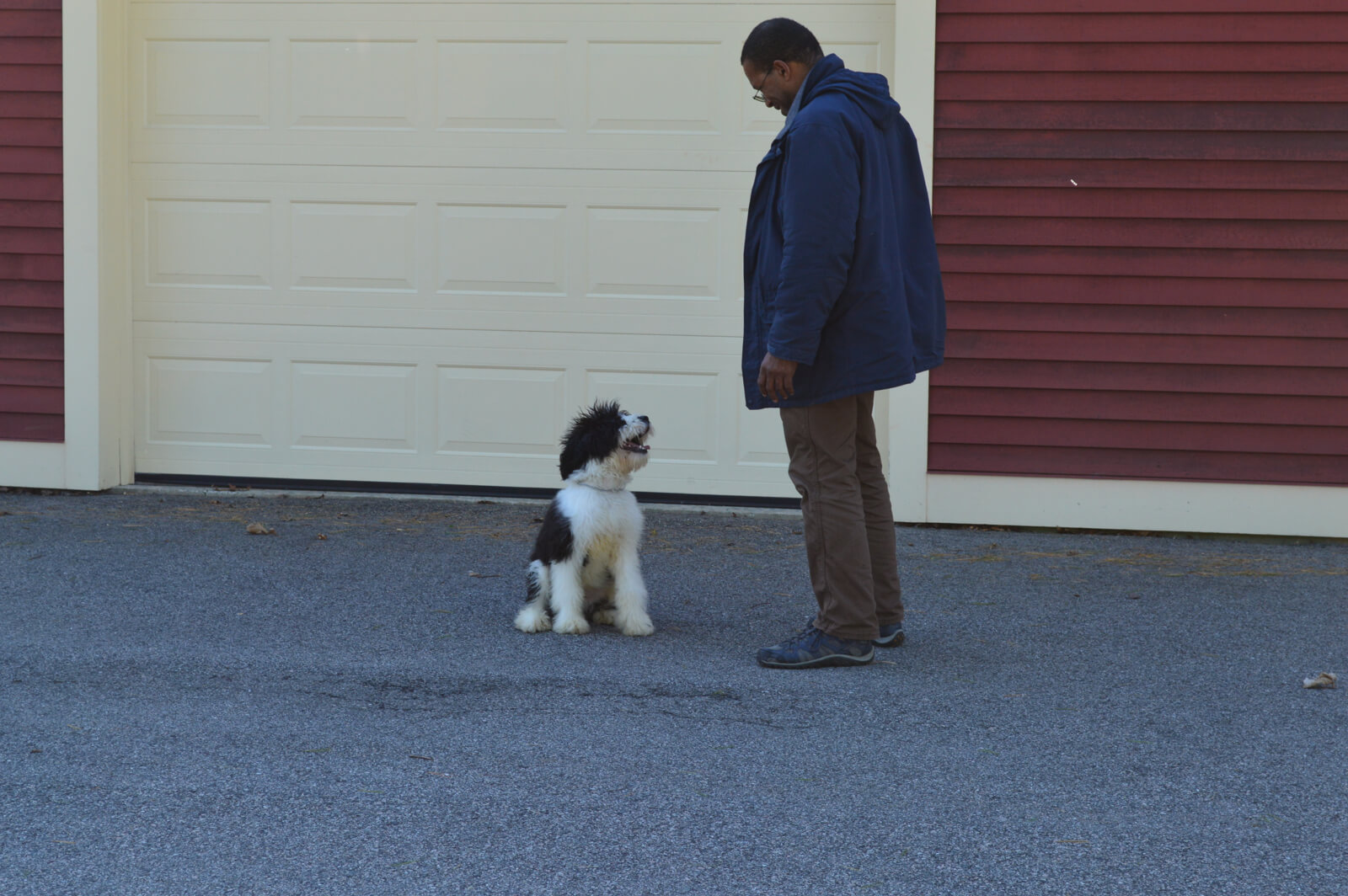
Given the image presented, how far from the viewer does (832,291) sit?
369 centimetres

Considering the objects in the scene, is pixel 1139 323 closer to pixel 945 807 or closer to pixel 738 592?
pixel 738 592

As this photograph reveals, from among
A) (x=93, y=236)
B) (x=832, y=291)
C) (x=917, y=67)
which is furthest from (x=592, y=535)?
(x=93, y=236)

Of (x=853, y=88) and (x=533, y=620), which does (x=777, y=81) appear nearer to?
(x=853, y=88)

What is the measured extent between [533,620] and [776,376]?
1.19m

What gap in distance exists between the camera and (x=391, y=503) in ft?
21.1

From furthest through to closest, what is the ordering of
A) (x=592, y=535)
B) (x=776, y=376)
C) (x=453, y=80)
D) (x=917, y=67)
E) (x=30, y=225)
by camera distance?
(x=30, y=225)
(x=453, y=80)
(x=917, y=67)
(x=592, y=535)
(x=776, y=376)

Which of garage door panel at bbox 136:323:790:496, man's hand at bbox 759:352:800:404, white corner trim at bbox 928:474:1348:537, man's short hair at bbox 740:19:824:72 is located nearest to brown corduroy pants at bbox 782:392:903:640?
man's hand at bbox 759:352:800:404

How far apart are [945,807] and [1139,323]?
12.2ft

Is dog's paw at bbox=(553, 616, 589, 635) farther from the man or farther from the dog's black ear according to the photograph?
the man

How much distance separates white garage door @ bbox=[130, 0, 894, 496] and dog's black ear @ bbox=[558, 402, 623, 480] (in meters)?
2.14

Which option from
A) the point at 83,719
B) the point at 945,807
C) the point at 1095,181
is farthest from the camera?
the point at 1095,181

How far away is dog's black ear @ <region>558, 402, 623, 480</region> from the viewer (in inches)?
163

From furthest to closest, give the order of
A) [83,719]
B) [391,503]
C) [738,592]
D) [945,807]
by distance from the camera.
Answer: [391,503] → [738,592] → [83,719] → [945,807]

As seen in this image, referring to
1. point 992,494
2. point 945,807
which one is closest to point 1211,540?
point 992,494
